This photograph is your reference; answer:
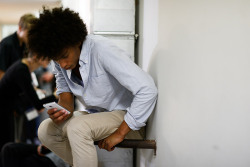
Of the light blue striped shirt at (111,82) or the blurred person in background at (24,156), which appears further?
the blurred person in background at (24,156)

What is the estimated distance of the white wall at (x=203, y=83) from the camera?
3.47 feet

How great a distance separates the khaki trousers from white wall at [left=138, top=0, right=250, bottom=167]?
25 cm

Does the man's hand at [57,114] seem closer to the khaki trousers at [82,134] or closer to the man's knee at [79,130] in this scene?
the khaki trousers at [82,134]

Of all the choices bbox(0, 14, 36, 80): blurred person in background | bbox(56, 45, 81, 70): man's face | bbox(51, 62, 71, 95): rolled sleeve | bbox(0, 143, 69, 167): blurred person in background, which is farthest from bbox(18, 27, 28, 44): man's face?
bbox(56, 45, 81, 70): man's face

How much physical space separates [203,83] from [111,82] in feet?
1.65

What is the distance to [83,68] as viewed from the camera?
1.45 m

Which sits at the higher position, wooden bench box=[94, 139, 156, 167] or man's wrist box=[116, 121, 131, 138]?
man's wrist box=[116, 121, 131, 138]

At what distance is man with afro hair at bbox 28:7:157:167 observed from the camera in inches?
52.3

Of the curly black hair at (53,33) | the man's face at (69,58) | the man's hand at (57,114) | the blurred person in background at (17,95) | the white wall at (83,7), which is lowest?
the blurred person in background at (17,95)

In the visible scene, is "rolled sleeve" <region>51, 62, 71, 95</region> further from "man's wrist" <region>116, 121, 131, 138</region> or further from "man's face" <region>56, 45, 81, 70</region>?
"man's wrist" <region>116, 121, 131, 138</region>

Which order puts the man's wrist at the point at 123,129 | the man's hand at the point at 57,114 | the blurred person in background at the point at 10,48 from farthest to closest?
1. the blurred person in background at the point at 10,48
2. the man's hand at the point at 57,114
3. the man's wrist at the point at 123,129

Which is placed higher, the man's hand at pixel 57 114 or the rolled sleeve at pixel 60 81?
the rolled sleeve at pixel 60 81

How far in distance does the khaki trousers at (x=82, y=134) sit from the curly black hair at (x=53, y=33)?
12.9 inches

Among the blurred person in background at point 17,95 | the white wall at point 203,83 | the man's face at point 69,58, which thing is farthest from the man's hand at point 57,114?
the blurred person in background at point 17,95
